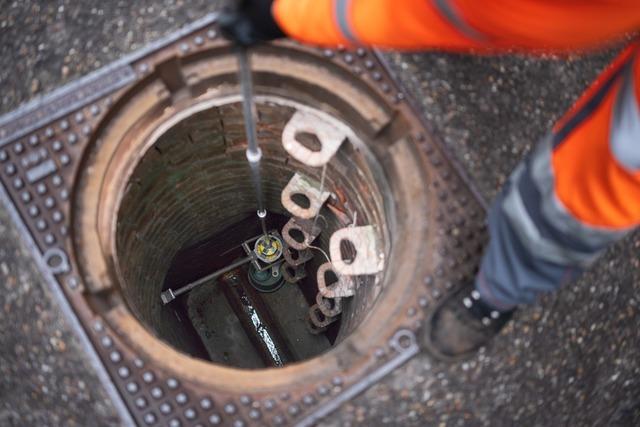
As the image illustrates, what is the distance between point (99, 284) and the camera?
2891mm

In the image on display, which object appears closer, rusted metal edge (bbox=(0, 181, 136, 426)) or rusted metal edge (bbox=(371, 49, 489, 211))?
rusted metal edge (bbox=(0, 181, 136, 426))

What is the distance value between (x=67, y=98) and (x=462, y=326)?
7.12ft

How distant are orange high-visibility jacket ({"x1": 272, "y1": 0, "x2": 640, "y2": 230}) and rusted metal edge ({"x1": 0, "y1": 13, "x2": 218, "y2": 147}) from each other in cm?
114

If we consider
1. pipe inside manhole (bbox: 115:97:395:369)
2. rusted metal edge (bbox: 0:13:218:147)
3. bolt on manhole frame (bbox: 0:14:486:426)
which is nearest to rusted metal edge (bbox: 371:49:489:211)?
bolt on manhole frame (bbox: 0:14:486:426)

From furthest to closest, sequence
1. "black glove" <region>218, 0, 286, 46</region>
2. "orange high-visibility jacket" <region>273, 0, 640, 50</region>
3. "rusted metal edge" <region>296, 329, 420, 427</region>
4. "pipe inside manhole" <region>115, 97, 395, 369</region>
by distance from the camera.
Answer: "pipe inside manhole" <region>115, 97, 395, 369</region>, "rusted metal edge" <region>296, 329, 420, 427</region>, "black glove" <region>218, 0, 286, 46</region>, "orange high-visibility jacket" <region>273, 0, 640, 50</region>

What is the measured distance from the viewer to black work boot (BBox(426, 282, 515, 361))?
2.81 metres

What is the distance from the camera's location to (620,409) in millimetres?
3234

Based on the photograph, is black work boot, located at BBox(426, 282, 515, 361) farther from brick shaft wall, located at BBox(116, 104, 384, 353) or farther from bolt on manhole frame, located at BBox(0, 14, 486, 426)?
brick shaft wall, located at BBox(116, 104, 384, 353)

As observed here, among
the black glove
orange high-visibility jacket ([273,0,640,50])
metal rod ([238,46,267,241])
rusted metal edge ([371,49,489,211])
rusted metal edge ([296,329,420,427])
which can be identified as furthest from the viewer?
rusted metal edge ([371,49,489,211])

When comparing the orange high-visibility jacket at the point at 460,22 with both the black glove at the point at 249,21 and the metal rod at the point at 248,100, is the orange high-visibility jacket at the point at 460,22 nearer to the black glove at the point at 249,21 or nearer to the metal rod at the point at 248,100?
the black glove at the point at 249,21

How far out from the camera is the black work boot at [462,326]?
2.81 metres

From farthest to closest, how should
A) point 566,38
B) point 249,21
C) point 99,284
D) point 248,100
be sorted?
point 99,284 < point 248,100 < point 249,21 < point 566,38

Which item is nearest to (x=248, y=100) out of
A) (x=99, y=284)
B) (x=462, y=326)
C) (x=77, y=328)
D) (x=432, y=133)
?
(x=432, y=133)

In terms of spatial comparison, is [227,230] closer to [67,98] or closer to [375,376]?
[67,98]
